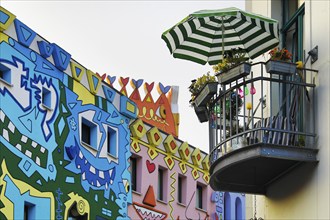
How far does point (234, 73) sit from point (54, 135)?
19621 mm

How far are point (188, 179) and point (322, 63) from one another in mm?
33429

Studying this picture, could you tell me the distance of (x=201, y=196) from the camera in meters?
49.8

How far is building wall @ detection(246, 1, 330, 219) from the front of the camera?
1440 cm

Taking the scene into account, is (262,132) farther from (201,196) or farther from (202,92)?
(201,196)

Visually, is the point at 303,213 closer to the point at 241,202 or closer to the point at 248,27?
the point at 248,27

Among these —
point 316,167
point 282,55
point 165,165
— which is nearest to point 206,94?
point 282,55

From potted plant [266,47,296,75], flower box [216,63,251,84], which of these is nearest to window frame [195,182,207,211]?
flower box [216,63,251,84]

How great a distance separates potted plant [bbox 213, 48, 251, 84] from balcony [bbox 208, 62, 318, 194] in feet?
0.39

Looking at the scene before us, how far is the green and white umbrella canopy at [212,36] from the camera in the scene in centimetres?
1727

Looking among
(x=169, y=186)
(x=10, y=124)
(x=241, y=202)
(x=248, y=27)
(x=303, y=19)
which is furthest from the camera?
(x=241, y=202)

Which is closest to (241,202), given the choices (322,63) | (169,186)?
(169,186)

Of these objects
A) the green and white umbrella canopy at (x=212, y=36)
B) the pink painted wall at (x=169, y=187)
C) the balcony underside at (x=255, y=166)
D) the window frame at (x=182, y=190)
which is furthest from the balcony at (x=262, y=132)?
the window frame at (x=182, y=190)

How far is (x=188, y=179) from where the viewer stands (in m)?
48.1

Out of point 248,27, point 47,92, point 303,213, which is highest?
point 47,92
